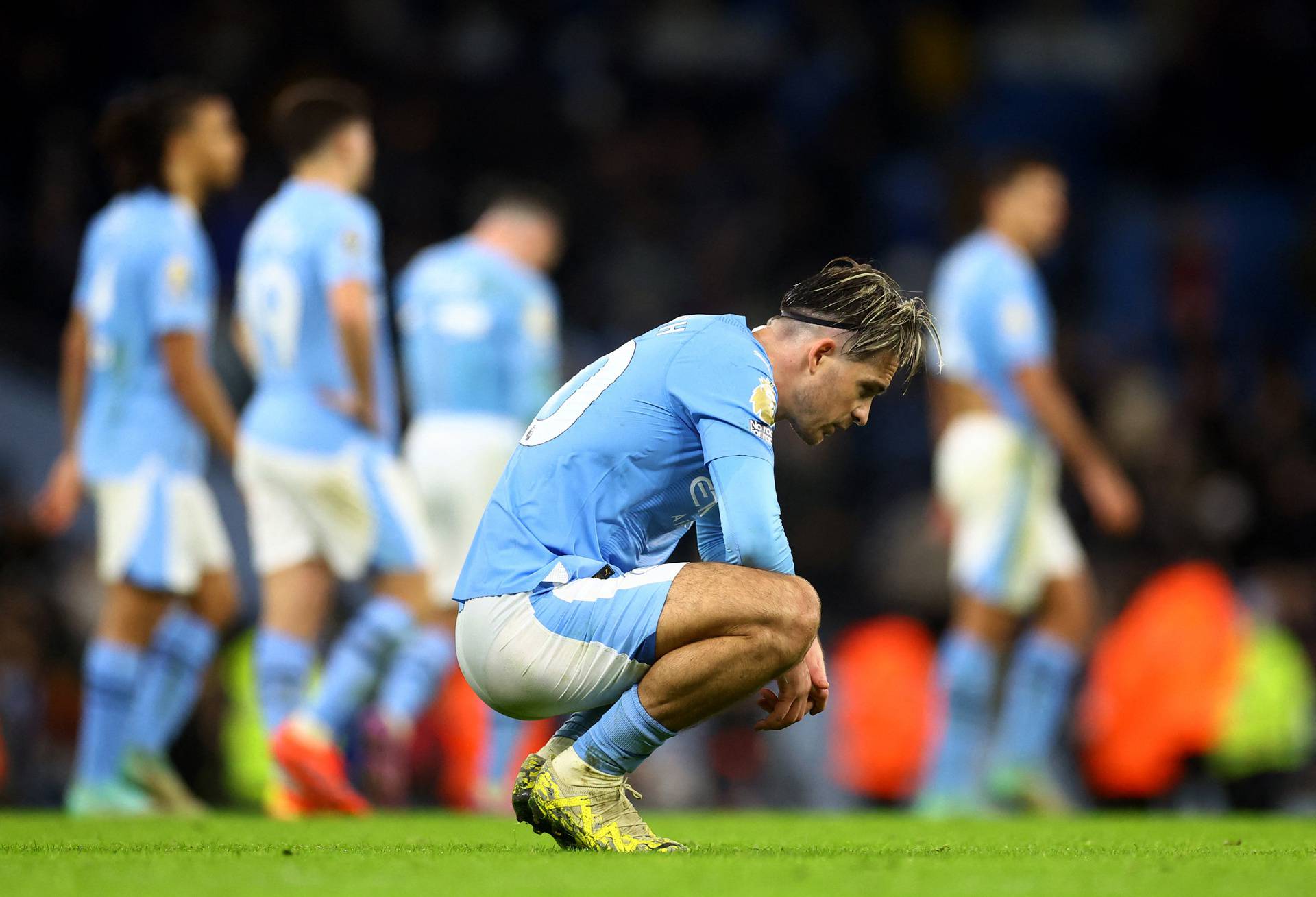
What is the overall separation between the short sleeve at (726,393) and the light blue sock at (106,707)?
10.5 ft

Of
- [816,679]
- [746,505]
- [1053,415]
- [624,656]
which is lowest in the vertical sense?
[1053,415]

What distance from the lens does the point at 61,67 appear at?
12281 millimetres

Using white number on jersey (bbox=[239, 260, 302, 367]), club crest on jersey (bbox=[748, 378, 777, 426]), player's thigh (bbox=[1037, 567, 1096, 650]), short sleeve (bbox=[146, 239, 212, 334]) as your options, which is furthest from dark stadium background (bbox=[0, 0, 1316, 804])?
club crest on jersey (bbox=[748, 378, 777, 426])

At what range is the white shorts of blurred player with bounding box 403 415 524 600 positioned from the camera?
7.56 m

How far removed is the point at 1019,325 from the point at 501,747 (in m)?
2.79

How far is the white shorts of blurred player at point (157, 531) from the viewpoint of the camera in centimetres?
638

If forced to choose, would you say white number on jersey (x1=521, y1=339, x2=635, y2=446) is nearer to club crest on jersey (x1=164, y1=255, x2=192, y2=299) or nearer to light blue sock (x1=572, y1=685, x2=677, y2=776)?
light blue sock (x1=572, y1=685, x2=677, y2=776)

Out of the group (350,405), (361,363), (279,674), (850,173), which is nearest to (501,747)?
(279,674)

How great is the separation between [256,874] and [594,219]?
10310 mm

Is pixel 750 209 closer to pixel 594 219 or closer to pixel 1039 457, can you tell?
pixel 594 219

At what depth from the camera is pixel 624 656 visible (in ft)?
13.0

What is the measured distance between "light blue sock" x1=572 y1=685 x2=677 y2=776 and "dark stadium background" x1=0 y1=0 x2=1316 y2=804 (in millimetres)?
6717

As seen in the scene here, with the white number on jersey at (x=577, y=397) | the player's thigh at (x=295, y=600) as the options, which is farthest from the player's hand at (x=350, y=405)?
the white number on jersey at (x=577, y=397)

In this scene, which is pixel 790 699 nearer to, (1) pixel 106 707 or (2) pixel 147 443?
(1) pixel 106 707
